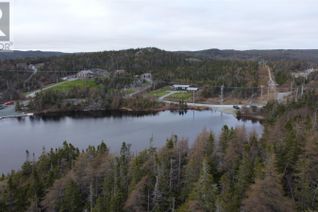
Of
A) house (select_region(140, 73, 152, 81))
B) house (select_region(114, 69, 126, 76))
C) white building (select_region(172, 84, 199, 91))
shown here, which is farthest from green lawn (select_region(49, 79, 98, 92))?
white building (select_region(172, 84, 199, 91))

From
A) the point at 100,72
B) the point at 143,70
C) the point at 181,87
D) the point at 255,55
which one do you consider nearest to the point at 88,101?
the point at 181,87

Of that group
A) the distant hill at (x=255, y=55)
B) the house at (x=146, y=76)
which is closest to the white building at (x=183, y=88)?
the house at (x=146, y=76)

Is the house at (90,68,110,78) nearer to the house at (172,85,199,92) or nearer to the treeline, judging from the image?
the house at (172,85,199,92)

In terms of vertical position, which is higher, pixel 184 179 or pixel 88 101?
pixel 88 101

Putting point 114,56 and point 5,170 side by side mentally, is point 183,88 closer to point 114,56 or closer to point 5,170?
point 114,56

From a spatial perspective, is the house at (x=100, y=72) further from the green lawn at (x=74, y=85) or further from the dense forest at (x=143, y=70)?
the green lawn at (x=74, y=85)

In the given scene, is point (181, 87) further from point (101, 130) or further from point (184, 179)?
point (184, 179)
